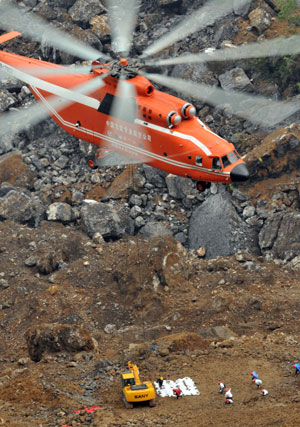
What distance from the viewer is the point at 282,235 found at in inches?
1809

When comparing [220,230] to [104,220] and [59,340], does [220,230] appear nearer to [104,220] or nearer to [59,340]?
[104,220]

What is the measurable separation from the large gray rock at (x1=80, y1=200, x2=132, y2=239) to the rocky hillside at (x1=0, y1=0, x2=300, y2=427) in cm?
9

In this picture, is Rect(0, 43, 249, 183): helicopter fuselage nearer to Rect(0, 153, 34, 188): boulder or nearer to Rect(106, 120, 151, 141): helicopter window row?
Rect(106, 120, 151, 141): helicopter window row

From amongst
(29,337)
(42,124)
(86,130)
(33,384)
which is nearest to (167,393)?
(33,384)

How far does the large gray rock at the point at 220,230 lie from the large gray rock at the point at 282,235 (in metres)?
0.73

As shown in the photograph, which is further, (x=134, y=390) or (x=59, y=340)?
(x=59, y=340)

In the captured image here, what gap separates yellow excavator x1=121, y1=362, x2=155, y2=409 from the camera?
30.1 metres

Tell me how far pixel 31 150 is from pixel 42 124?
2085mm

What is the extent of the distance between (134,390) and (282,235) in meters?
18.5

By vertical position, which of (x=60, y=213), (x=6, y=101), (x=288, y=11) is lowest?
(x=60, y=213)

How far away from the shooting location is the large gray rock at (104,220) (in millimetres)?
48125

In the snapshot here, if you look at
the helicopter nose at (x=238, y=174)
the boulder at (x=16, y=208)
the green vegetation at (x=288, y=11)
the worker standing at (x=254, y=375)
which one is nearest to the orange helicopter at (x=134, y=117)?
the helicopter nose at (x=238, y=174)

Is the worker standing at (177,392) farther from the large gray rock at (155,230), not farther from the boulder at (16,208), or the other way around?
the boulder at (16,208)

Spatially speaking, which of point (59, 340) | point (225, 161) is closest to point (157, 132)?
point (225, 161)
